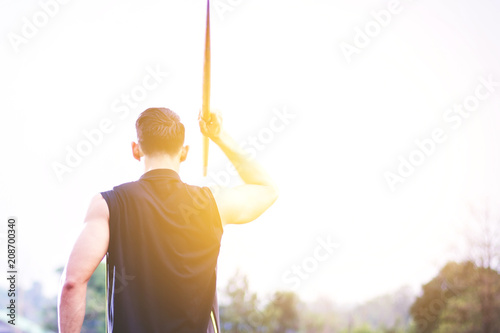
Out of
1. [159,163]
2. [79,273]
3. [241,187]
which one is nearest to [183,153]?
[159,163]

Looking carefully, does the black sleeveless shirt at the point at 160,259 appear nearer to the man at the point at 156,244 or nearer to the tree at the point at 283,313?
the man at the point at 156,244

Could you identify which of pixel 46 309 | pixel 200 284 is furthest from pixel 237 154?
pixel 46 309

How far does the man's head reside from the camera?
1.76 m

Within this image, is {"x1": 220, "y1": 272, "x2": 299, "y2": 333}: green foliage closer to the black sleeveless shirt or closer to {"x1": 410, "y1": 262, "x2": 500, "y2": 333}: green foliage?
{"x1": 410, "y1": 262, "x2": 500, "y2": 333}: green foliage

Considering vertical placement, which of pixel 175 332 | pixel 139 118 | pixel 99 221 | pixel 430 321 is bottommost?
pixel 430 321

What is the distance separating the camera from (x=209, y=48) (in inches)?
76.4

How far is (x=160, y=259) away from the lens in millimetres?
1597

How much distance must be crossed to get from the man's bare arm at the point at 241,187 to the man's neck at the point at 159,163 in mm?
189

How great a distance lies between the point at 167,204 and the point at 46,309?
101 feet

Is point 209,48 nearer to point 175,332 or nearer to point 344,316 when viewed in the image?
point 175,332

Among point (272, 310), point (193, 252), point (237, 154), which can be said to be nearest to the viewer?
point (193, 252)

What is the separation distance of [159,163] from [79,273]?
0.50m

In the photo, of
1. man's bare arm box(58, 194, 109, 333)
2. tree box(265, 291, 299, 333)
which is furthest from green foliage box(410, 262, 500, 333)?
man's bare arm box(58, 194, 109, 333)

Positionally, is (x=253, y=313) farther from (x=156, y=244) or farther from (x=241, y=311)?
(x=156, y=244)
